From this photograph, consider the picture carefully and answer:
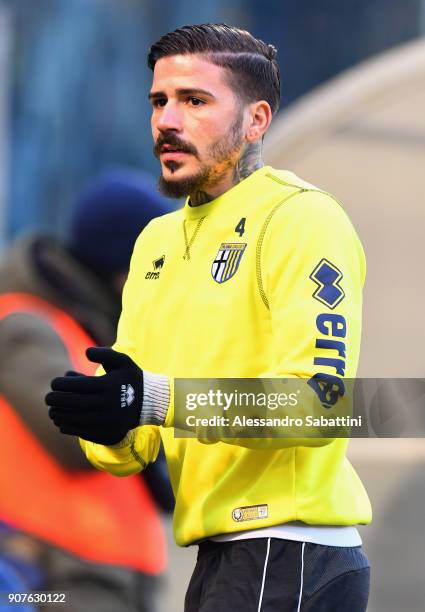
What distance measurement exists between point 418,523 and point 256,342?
244cm

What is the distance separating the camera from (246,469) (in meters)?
2.48

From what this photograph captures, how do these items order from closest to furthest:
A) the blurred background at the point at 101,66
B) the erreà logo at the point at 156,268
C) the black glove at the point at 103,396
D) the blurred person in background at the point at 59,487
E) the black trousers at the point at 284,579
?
the black glove at the point at 103,396 → the black trousers at the point at 284,579 → the erreà logo at the point at 156,268 → the blurred person in background at the point at 59,487 → the blurred background at the point at 101,66

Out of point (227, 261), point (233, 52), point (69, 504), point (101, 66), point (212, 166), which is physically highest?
point (101, 66)

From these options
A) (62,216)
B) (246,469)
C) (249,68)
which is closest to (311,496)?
(246,469)

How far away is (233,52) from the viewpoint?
2604 millimetres

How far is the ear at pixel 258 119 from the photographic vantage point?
2629mm

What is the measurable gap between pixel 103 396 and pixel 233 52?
2.38 ft

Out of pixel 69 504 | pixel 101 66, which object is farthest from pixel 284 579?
pixel 101 66

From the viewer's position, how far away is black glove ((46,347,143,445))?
2322 millimetres

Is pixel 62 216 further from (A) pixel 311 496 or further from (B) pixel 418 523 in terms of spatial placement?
(A) pixel 311 496

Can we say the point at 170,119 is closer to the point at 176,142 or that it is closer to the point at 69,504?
the point at 176,142

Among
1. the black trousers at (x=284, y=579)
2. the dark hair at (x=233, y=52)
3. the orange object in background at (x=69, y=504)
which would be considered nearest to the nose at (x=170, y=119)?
the dark hair at (x=233, y=52)

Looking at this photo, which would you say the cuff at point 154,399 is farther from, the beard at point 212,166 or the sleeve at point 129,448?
the beard at point 212,166

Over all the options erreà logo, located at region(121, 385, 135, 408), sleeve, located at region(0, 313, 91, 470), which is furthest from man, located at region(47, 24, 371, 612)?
sleeve, located at region(0, 313, 91, 470)
